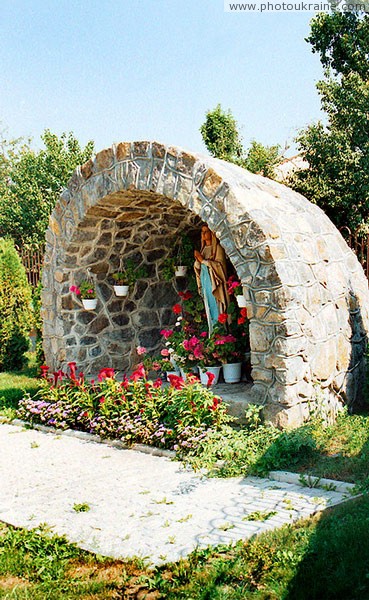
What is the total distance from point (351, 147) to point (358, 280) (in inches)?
200

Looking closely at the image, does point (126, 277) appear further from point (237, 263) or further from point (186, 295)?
point (237, 263)

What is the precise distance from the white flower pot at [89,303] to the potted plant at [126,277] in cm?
40

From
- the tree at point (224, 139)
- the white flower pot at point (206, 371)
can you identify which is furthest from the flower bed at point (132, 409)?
the tree at point (224, 139)

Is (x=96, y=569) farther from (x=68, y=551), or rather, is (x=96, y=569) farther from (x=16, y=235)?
(x=16, y=235)

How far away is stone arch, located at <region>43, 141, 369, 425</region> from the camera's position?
6348 mm

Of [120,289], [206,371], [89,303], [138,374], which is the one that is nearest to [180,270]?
[120,289]

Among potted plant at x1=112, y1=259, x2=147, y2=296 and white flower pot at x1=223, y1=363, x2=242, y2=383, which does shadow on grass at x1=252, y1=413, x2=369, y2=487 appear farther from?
potted plant at x1=112, y1=259, x2=147, y2=296

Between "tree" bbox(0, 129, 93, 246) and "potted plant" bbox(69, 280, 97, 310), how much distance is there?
11.7 meters

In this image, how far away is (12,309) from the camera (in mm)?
11844

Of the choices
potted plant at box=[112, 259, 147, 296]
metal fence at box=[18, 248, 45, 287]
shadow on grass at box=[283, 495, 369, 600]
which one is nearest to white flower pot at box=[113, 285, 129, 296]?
potted plant at box=[112, 259, 147, 296]

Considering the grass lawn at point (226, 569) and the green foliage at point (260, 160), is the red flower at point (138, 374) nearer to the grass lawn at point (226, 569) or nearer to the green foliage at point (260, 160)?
the grass lawn at point (226, 569)

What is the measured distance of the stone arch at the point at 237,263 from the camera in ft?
20.8

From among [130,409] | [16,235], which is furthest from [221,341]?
A: [16,235]

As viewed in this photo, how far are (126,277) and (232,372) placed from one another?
2.30 m
